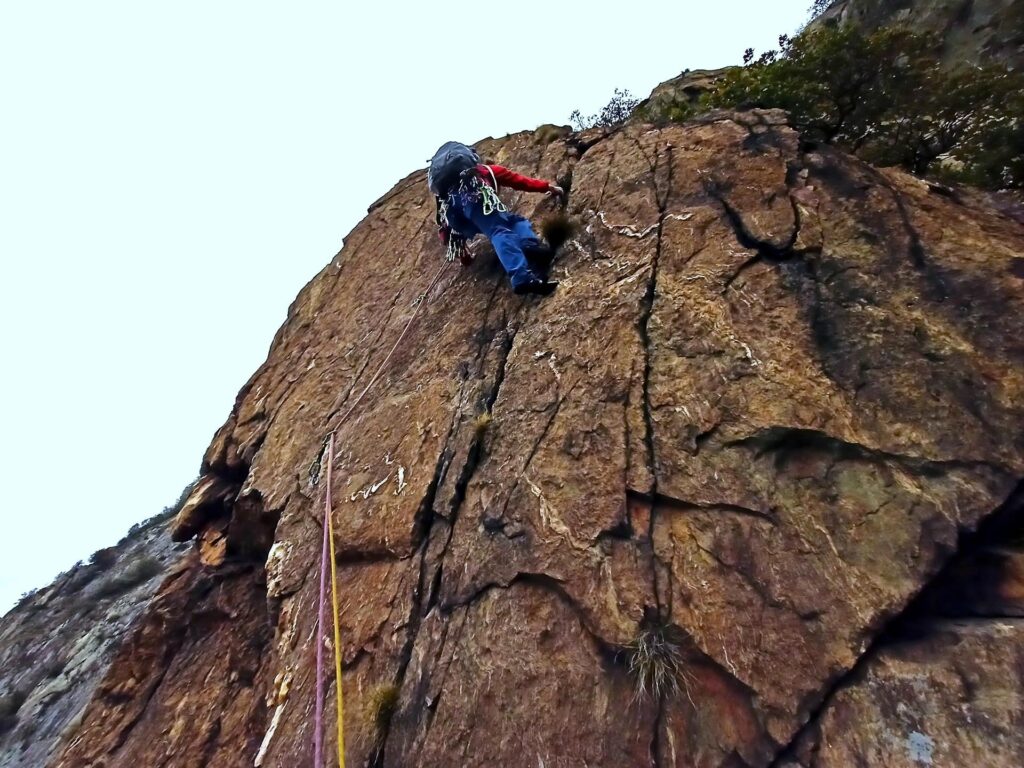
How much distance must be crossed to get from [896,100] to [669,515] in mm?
6489

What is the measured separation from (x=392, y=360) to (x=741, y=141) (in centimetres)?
452

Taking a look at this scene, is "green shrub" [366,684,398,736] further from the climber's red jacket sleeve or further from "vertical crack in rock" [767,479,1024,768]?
the climber's red jacket sleeve

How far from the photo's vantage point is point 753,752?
3.41 m

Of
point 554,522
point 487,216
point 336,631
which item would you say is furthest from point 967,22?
point 336,631

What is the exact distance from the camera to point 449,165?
716cm

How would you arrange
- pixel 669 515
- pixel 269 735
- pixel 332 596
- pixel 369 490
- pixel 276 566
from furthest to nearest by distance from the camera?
pixel 276 566 → pixel 369 490 → pixel 332 596 → pixel 269 735 → pixel 669 515

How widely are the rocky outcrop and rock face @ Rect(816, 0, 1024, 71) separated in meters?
18.1

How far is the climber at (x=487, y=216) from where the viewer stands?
256 inches

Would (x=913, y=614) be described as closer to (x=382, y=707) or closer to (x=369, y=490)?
(x=382, y=707)

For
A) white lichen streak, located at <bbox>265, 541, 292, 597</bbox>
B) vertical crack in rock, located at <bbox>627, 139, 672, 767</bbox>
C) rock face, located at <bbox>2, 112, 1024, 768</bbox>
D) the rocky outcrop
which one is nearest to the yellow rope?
rock face, located at <bbox>2, 112, 1024, 768</bbox>

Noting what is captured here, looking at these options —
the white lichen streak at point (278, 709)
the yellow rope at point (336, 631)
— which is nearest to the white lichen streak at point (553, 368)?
the yellow rope at point (336, 631)

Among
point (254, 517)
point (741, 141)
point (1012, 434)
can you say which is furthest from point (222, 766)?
point (741, 141)

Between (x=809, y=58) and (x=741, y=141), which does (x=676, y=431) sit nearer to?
(x=741, y=141)

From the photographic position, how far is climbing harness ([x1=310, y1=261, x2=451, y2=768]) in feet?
13.8
